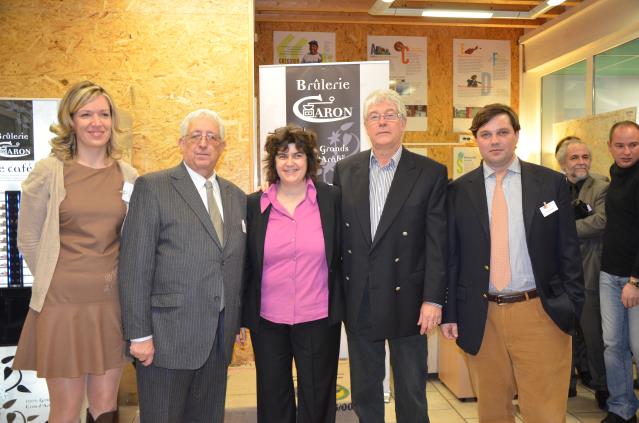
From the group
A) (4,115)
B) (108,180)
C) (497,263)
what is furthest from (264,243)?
(4,115)

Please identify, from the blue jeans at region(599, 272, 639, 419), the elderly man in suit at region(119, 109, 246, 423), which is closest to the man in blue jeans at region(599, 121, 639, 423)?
the blue jeans at region(599, 272, 639, 419)

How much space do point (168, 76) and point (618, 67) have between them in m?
5.05

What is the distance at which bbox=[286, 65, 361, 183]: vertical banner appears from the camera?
12.6ft

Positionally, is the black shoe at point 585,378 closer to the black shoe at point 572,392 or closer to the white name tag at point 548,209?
the black shoe at point 572,392

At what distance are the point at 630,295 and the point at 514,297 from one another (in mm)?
1259

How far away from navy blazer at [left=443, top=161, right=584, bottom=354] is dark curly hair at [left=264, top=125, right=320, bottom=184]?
71 cm

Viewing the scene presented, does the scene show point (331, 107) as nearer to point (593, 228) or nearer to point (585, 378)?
point (593, 228)

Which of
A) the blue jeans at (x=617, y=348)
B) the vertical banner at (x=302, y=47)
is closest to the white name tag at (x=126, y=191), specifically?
the blue jeans at (x=617, y=348)

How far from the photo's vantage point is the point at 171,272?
2.16 meters

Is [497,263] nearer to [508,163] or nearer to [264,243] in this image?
[508,163]

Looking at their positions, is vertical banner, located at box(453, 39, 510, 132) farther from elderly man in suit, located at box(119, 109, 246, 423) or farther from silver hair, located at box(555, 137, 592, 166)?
elderly man in suit, located at box(119, 109, 246, 423)

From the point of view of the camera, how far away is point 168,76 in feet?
13.3

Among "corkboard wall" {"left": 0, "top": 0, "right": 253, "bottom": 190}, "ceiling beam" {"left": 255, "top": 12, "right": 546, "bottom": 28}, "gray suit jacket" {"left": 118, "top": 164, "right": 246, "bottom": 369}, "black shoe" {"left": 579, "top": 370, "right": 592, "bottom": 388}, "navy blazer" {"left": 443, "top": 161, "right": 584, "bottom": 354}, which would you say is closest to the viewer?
"gray suit jacket" {"left": 118, "top": 164, "right": 246, "bottom": 369}

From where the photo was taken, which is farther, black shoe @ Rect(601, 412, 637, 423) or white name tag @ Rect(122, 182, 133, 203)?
black shoe @ Rect(601, 412, 637, 423)
